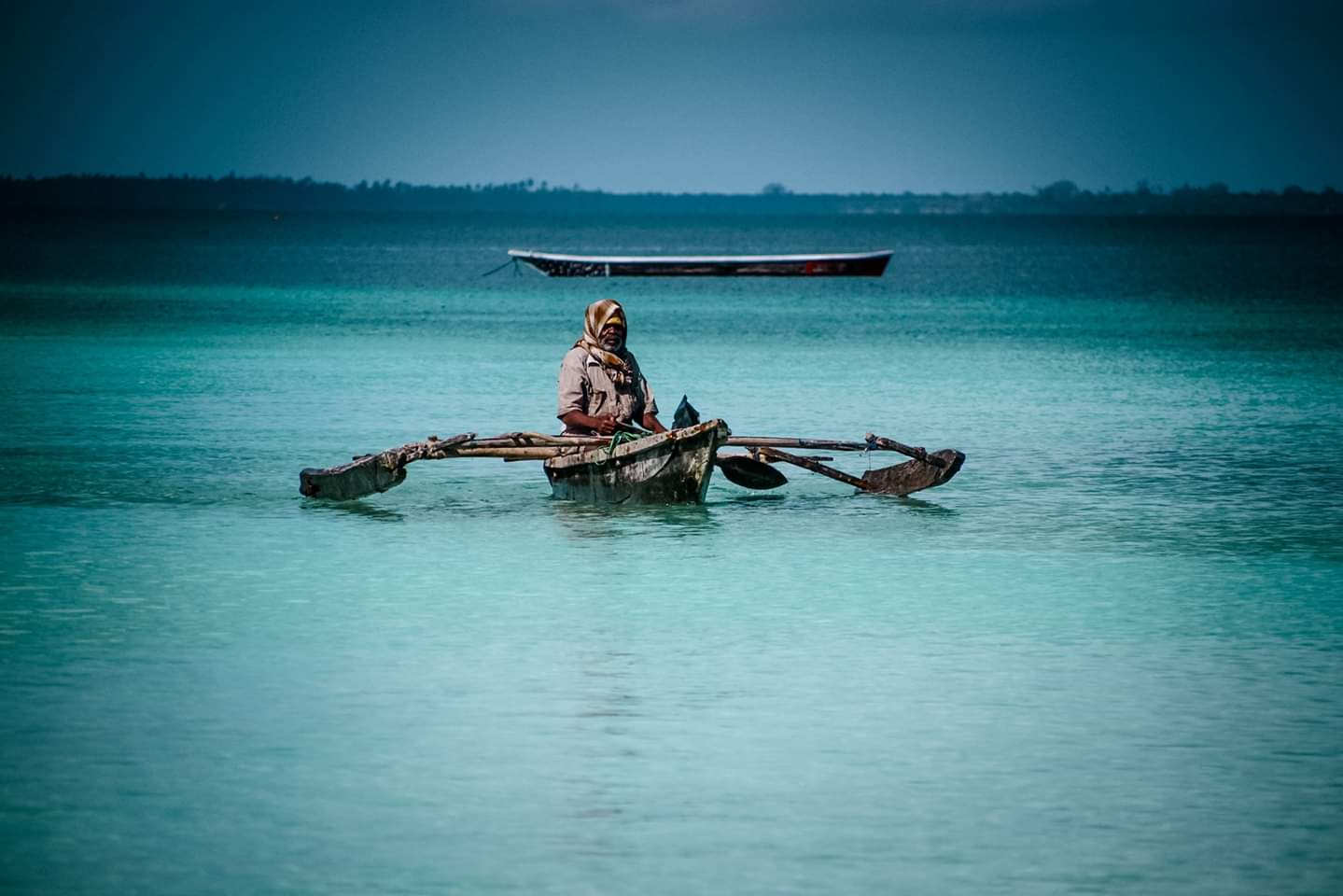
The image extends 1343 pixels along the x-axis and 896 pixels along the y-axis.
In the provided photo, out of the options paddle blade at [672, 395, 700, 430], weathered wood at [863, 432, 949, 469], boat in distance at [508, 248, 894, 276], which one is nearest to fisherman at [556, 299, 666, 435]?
paddle blade at [672, 395, 700, 430]

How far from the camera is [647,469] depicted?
37.8 ft

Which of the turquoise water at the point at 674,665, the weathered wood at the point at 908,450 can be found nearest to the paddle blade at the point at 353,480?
the turquoise water at the point at 674,665

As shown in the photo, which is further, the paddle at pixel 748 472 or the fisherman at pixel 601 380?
the paddle at pixel 748 472

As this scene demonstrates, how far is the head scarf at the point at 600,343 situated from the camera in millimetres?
11492

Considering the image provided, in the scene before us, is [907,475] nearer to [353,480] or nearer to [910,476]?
[910,476]

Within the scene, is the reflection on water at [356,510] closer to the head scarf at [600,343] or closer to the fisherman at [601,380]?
the fisherman at [601,380]

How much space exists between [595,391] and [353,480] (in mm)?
1839

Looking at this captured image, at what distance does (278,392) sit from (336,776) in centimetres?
1591

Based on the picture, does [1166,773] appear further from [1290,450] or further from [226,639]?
[1290,450]

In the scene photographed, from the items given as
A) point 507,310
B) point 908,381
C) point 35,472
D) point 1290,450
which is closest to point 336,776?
point 35,472

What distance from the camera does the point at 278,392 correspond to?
71.2ft

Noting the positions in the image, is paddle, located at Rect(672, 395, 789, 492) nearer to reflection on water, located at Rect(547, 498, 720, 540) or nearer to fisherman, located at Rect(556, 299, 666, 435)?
reflection on water, located at Rect(547, 498, 720, 540)

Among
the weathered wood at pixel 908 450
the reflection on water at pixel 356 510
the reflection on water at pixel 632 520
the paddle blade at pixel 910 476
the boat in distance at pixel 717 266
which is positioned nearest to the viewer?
the reflection on water at pixel 632 520

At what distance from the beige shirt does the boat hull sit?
27 centimetres
